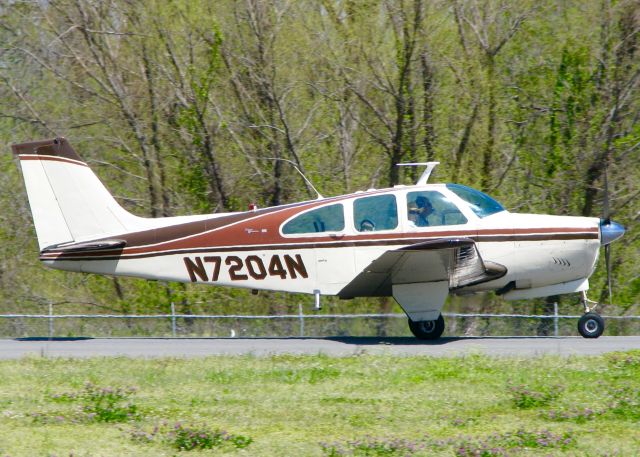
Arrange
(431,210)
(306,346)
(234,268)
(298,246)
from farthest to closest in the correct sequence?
(234,268) < (298,246) < (306,346) < (431,210)

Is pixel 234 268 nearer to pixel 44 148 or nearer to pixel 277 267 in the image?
pixel 277 267

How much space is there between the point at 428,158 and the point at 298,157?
3.14m

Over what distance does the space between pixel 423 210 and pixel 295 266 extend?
213cm

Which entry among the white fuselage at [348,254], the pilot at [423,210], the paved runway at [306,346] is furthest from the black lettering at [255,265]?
the pilot at [423,210]

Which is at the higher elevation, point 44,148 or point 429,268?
point 44,148

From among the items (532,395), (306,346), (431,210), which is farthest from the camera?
(306,346)

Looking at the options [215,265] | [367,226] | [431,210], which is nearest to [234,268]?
[215,265]

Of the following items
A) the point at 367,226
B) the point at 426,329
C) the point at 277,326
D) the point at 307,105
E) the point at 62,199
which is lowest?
the point at 277,326

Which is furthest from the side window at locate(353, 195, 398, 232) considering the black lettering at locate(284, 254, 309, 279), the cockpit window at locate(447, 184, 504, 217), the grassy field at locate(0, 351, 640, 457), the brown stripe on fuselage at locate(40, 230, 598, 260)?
the grassy field at locate(0, 351, 640, 457)

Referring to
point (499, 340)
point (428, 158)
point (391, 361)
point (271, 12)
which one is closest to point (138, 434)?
point (391, 361)

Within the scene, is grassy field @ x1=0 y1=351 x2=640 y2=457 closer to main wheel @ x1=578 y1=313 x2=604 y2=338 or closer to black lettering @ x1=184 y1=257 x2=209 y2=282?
main wheel @ x1=578 y1=313 x2=604 y2=338

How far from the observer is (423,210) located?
1320 centimetres

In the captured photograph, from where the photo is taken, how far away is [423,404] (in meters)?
8.66

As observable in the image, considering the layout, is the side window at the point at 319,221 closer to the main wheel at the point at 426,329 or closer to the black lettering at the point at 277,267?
the black lettering at the point at 277,267
